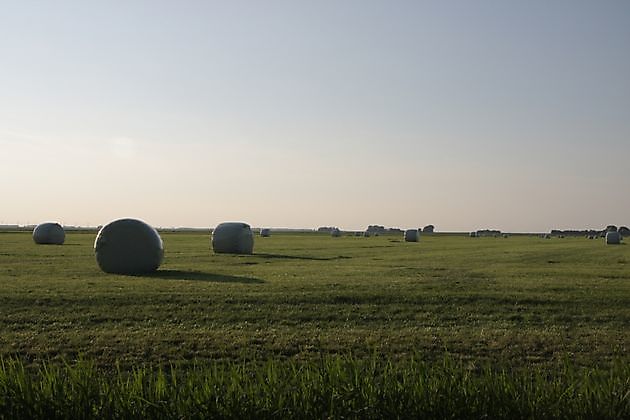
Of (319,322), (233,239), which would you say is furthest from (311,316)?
(233,239)

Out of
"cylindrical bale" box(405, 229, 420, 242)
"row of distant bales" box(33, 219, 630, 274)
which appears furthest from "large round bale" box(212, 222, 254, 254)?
"cylindrical bale" box(405, 229, 420, 242)

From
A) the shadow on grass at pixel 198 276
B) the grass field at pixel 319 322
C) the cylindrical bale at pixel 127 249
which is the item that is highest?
the cylindrical bale at pixel 127 249

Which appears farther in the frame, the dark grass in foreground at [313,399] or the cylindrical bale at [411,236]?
the cylindrical bale at [411,236]

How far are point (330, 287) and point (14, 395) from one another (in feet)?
48.5

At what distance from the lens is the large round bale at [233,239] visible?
43500 mm

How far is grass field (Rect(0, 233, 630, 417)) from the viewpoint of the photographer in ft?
39.5

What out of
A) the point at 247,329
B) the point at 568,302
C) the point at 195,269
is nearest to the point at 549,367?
the point at 247,329

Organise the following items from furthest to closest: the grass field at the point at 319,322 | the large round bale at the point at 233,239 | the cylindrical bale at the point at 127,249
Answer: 1. the large round bale at the point at 233,239
2. the cylindrical bale at the point at 127,249
3. the grass field at the point at 319,322

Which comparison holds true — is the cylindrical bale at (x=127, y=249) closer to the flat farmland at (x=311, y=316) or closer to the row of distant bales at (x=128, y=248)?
the row of distant bales at (x=128, y=248)

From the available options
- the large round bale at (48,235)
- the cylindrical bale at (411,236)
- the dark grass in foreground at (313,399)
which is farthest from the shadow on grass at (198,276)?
the cylindrical bale at (411,236)

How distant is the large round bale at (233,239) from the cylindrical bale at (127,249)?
14609mm

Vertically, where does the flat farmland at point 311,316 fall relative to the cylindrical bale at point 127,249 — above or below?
below

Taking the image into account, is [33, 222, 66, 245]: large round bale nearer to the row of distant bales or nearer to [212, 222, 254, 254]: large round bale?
[212, 222, 254, 254]: large round bale

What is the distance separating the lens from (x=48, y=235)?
61438 millimetres
